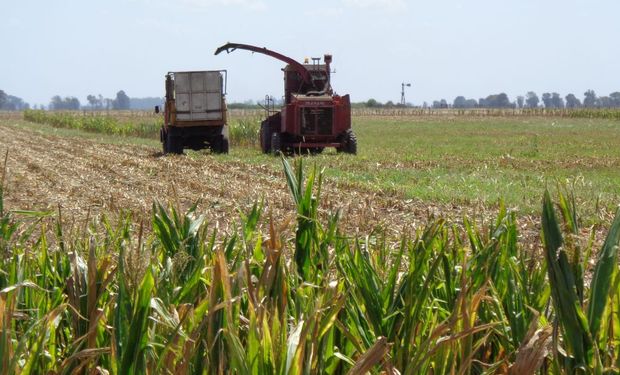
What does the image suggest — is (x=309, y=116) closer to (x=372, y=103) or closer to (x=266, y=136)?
(x=266, y=136)

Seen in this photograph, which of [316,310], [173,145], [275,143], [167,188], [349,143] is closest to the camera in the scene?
[316,310]

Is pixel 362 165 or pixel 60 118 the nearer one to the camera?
pixel 362 165

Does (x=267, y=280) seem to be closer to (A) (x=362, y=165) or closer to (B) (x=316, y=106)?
(A) (x=362, y=165)

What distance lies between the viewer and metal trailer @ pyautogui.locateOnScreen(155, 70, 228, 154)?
23.4 metres

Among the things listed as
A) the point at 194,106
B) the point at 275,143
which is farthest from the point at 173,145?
the point at 275,143

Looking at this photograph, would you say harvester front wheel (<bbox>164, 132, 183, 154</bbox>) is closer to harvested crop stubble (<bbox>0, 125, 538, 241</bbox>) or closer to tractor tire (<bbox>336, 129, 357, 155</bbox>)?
harvested crop stubble (<bbox>0, 125, 538, 241</bbox>)

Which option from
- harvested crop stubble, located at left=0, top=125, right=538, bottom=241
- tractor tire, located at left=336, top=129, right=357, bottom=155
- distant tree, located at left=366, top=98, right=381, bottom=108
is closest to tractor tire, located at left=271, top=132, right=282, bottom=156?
harvested crop stubble, located at left=0, top=125, right=538, bottom=241

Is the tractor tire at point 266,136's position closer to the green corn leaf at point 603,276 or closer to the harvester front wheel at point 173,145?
the harvester front wheel at point 173,145

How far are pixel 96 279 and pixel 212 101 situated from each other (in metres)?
21.2

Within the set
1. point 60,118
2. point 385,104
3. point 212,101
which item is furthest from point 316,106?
point 385,104

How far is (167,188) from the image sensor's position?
14594 mm

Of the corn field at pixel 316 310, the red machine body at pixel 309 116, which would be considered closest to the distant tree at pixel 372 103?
the red machine body at pixel 309 116

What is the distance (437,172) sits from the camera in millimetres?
17766

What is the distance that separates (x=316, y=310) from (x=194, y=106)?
870 inches
